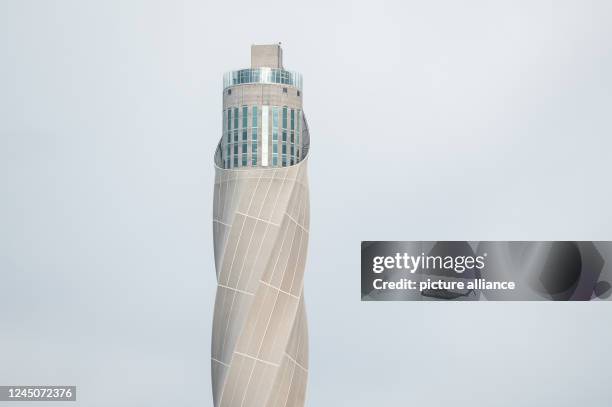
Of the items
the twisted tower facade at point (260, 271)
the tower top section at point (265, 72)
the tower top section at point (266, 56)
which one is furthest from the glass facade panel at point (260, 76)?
the twisted tower facade at point (260, 271)

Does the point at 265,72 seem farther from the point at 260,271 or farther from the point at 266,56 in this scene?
the point at 260,271

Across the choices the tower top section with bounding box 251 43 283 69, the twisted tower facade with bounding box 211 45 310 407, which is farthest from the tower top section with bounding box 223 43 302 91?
the twisted tower facade with bounding box 211 45 310 407

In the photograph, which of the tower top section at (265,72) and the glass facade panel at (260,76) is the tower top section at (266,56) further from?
the glass facade panel at (260,76)

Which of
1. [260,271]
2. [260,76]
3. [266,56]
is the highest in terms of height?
[266,56]

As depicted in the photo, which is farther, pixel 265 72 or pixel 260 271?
pixel 265 72

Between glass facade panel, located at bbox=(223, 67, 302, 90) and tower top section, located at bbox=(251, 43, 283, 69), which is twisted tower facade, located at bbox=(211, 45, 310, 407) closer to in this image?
glass facade panel, located at bbox=(223, 67, 302, 90)

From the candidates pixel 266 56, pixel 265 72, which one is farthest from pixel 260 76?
pixel 266 56

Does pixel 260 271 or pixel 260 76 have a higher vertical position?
pixel 260 76
